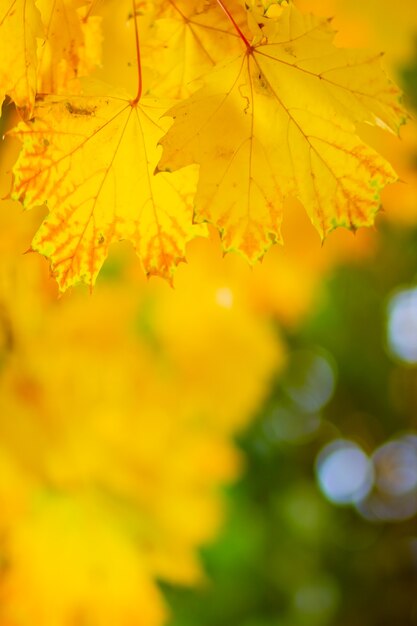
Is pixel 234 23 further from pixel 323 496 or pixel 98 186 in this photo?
pixel 323 496

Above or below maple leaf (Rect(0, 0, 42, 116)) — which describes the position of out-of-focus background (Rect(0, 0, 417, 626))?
above

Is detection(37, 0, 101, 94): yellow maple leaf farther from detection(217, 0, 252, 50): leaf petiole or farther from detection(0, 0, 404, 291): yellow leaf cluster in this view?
detection(217, 0, 252, 50): leaf petiole

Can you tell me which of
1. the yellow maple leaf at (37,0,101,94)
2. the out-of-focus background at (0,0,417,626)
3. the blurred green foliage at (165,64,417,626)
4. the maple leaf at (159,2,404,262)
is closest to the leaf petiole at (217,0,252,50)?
the maple leaf at (159,2,404,262)

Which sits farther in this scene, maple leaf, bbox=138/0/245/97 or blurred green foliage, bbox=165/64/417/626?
blurred green foliage, bbox=165/64/417/626

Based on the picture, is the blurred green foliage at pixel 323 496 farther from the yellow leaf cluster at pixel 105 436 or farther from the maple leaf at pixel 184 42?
the maple leaf at pixel 184 42

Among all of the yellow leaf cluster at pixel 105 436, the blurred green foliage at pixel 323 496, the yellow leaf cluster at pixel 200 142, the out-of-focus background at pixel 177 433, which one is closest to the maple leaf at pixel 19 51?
the yellow leaf cluster at pixel 200 142

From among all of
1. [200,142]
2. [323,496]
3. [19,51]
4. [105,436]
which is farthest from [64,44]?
[323,496]
